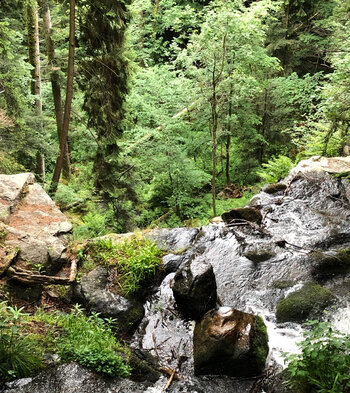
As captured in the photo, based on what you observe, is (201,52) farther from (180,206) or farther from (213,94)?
(180,206)

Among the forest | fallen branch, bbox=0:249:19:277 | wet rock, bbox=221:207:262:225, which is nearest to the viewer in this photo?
the forest

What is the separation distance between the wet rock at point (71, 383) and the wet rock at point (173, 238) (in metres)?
3.41

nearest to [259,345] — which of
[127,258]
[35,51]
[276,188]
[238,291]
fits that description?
[238,291]

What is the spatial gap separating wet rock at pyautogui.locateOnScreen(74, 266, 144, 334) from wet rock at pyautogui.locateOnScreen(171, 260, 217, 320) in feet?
2.69

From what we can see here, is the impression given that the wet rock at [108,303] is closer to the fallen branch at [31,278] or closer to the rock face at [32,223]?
the fallen branch at [31,278]

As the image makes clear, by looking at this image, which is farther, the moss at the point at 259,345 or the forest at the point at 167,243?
the moss at the point at 259,345

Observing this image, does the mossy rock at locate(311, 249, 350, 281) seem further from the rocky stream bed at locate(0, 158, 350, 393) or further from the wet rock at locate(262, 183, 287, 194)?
the wet rock at locate(262, 183, 287, 194)

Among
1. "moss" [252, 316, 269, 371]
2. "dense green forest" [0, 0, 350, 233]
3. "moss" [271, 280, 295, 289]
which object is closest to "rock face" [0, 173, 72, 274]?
"dense green forest" [0, 0, 350, 233]

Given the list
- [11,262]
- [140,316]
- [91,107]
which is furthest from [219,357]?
[91,107]

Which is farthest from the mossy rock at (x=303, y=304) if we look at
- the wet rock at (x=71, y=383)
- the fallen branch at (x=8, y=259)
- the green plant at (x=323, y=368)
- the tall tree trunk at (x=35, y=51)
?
the tall tree trunk at (x=35, y=51)

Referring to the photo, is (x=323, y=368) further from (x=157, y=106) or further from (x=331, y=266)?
(x=157, y=106)

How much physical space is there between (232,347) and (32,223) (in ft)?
14.9

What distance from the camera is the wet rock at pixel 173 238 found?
6.83 m

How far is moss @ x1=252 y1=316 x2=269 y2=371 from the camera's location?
13.0 feet
